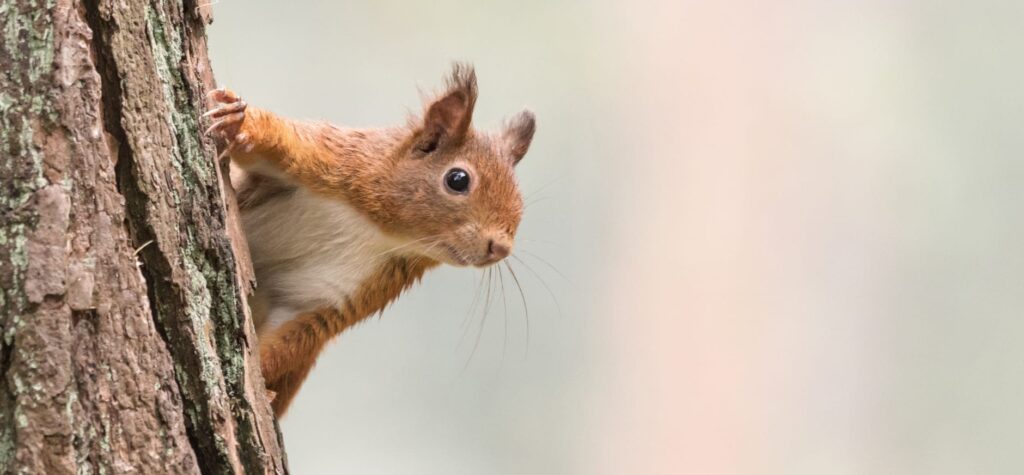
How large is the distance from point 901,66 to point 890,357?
1.30 m

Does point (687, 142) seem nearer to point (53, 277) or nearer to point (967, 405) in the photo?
point (967, 405)

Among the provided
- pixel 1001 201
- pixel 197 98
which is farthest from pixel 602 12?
pixel 197 98

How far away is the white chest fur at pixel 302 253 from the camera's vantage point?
2588 mm

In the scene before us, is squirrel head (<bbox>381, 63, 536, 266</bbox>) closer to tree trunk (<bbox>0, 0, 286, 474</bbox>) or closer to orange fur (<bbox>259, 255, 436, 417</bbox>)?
orange fur (<bbox>259, 255, 436, 417</bbox>)

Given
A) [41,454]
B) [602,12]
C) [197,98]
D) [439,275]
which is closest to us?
[41,454]

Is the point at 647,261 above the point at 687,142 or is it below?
below

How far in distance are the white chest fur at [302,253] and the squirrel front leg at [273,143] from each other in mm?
70

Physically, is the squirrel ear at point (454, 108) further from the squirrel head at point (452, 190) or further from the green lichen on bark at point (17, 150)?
the green lichen on bark at point (17, 150)

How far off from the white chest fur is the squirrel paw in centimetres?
47

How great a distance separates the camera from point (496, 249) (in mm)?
2736

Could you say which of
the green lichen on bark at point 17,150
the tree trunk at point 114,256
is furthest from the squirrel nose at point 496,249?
the green lichen on bark at point 17,150

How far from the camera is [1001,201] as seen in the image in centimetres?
479

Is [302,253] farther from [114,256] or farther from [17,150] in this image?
[17,150]

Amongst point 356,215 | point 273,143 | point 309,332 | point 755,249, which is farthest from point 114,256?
point 755,249
